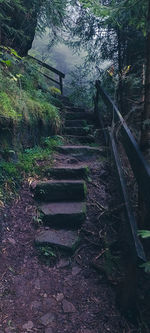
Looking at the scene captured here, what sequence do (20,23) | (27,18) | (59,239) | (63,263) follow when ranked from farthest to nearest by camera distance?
(20,23) < (27,18) < (59,239) < (63,263)

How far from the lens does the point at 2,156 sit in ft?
12.8

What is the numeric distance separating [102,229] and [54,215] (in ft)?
2.36

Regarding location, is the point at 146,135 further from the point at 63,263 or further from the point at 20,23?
the point at 20,23

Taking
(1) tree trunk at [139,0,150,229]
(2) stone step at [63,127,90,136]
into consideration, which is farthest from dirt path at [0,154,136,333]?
(2) stone step at [63,127,90,136]

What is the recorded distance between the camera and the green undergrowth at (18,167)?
363 centimetres

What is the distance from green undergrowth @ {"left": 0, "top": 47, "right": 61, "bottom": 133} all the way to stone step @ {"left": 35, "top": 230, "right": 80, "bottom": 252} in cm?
188

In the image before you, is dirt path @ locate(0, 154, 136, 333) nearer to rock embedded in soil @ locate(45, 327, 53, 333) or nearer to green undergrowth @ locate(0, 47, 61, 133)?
rock embedded in soil @ locate(45, 327, 53, 333)

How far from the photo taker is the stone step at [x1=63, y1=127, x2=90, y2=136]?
6477 mm

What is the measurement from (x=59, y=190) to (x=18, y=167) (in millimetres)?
818

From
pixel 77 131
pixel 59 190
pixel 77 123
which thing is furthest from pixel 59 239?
pixel 77 123

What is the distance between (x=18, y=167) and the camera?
4113 mm

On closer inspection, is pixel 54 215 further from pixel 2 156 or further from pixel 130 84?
pixel 130 84

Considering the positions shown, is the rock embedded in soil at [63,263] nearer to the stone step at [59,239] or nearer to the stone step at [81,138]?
the stone step at [59,239]

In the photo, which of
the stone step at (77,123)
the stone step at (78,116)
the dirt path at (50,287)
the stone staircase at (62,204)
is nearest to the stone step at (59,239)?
the stone staircase at (62,204)
